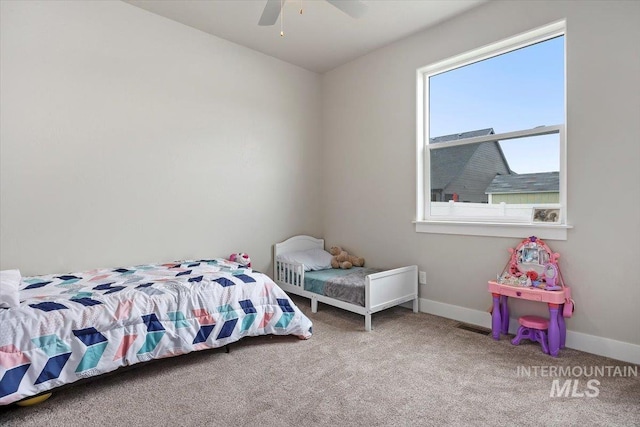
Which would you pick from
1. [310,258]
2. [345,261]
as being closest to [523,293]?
[345,261]

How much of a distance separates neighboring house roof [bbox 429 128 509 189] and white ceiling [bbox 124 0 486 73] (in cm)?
106

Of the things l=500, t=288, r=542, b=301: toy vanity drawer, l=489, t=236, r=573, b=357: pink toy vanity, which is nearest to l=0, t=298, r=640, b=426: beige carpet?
l=489, t=236, r=573, b=357: pink toy vanity

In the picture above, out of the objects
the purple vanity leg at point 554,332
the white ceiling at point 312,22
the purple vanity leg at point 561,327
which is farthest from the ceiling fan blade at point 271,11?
the purple vanity leg at point 561,327

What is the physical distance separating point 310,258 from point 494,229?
6.21ft

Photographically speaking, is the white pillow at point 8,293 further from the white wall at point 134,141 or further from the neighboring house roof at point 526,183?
the neighboring house roof at point 526,183

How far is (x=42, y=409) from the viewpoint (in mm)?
1837

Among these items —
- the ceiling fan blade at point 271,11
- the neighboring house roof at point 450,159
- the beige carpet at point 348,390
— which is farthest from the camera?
the neighboring house roof at point 450,159

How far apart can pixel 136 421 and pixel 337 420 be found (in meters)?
0.98

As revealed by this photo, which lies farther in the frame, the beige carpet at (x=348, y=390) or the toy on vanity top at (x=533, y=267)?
the toy on vanity top at (x=533, y=267)

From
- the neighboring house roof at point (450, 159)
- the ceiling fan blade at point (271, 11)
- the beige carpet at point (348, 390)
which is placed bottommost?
the beige carpet at point (348, 390)

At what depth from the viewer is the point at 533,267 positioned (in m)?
2.72

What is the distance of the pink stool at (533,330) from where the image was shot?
2.52 metres

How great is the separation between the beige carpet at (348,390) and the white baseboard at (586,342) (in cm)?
7

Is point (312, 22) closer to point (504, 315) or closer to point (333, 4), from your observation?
point (333, 4)
